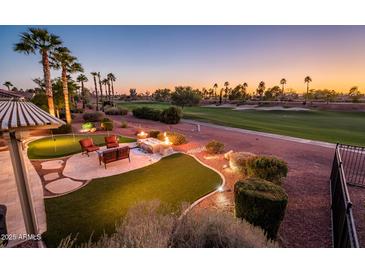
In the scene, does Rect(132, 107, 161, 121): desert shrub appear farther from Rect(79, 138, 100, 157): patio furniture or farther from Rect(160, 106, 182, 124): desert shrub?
Rect(79, 138, 100, 157): patio furniture

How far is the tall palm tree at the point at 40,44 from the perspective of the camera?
16547mm

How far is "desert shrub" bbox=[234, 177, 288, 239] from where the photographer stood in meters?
4.30

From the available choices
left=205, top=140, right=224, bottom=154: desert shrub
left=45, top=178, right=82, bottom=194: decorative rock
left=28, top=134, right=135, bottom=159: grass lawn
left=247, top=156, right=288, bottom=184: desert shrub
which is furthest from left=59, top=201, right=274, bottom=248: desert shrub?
left=28, top=134, right=135, bottom=159: grass lawn

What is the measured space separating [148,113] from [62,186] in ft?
72.5

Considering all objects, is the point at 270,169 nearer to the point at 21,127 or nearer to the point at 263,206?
the point at 263,206

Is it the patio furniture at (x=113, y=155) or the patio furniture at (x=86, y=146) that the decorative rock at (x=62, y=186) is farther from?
the patio furniture at (x=86, y=146)

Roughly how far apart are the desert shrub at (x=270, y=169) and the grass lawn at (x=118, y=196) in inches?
65.1

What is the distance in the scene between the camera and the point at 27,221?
14.7 ft

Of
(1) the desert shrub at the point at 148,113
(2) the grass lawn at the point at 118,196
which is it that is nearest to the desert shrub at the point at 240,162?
(2) the grass lawn at the point at 118,196

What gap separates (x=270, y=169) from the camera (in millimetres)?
6859
